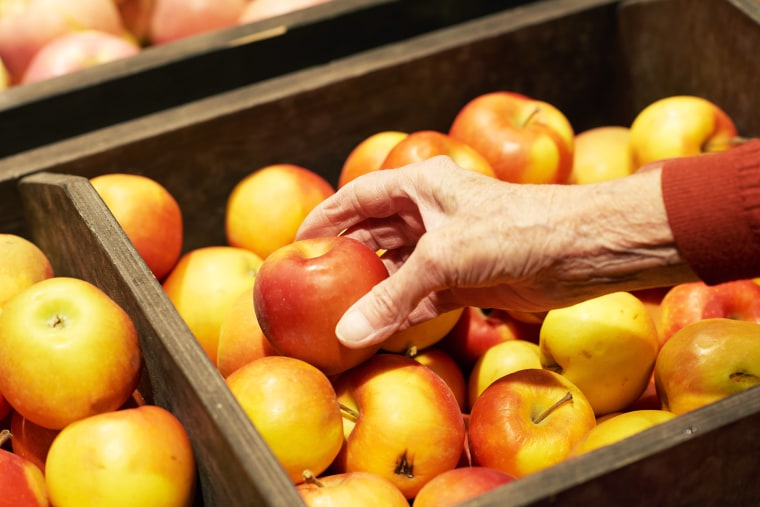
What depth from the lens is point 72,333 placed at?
109cm

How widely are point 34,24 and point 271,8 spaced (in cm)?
55

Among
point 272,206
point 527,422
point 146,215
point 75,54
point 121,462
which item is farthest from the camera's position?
point 75,54

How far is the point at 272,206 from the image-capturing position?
154 centimetres

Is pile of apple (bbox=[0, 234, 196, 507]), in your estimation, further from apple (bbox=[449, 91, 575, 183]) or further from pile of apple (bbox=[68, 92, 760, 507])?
apple (bbox=[449, 91, 575, 183])

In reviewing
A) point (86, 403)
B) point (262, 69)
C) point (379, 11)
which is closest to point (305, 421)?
point (86, 403)

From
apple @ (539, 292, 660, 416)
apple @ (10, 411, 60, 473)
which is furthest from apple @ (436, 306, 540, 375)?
apple @ (10, 411, 60, 473)

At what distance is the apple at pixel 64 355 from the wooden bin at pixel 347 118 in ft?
0.16

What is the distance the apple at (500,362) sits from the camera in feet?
4.40

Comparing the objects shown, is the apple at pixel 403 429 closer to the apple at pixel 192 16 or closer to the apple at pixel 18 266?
the apple at pixel 18 266

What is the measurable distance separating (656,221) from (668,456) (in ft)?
1.00

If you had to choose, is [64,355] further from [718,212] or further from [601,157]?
[601,157]

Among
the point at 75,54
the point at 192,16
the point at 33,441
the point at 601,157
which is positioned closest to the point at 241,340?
the point at 33,441

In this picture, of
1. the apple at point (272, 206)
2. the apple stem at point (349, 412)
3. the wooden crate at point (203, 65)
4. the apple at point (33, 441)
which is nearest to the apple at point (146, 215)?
the apple at point (272, 206)

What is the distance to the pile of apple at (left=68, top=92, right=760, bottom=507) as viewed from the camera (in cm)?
111
